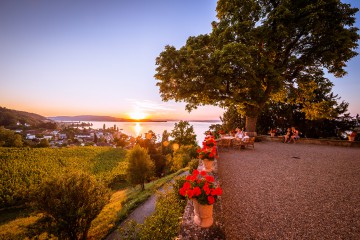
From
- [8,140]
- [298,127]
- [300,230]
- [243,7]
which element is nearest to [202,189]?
[300,230]

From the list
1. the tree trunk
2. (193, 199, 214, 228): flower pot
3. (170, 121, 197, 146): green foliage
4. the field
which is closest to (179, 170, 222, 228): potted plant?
(193, 199, 214, 228): flower pot

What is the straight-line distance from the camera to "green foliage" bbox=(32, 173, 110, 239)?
1048 cm

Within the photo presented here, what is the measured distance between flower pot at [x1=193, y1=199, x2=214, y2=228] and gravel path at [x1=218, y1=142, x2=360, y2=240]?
27.6 inches

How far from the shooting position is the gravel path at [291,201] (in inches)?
168

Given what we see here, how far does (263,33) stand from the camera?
49.1 feet

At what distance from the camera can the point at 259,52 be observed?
15703mm

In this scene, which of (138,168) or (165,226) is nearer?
(165,226)

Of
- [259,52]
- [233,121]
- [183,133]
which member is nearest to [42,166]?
[183,133]

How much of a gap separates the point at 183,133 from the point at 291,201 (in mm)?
34778

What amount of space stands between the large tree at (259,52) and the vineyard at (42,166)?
1824 centimetres

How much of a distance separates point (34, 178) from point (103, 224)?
29.3 m

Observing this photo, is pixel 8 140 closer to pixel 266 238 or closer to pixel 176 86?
pixel 176 86

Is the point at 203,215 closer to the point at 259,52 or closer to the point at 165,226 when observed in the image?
the point at 165,226

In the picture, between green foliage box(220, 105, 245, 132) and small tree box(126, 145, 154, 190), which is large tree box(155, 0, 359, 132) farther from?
small tree box(126, 145, 154, 190)
